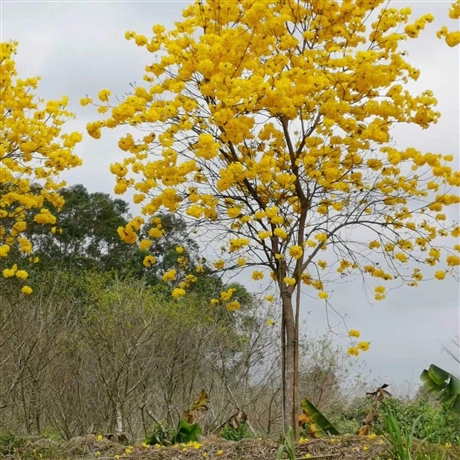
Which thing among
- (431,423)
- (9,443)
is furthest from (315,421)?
(9,443)

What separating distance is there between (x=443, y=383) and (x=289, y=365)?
186 cm

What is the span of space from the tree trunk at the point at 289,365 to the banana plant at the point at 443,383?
5.12 feet

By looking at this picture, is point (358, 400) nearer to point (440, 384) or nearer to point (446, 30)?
point (440, 384)

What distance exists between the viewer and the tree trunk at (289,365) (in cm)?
770

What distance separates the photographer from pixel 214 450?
22.7 ft

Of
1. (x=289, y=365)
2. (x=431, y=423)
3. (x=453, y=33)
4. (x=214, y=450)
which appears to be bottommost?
(x=214, y=450)

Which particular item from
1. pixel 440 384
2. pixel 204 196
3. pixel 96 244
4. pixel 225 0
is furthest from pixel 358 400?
pixel 96 244

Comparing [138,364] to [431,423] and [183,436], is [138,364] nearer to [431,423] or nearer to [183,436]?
[183,436]

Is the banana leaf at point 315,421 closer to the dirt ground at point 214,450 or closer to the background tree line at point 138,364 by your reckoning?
the dirt ground at point 214,450

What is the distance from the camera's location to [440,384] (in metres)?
8.38

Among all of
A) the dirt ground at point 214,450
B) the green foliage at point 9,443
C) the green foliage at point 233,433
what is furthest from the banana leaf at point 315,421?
the green foliage at point 9,443

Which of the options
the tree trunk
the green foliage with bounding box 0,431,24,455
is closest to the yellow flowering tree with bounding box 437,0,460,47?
the tree trunk

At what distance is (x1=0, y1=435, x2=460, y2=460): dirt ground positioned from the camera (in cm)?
650

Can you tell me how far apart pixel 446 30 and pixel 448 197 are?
5.60 ft
